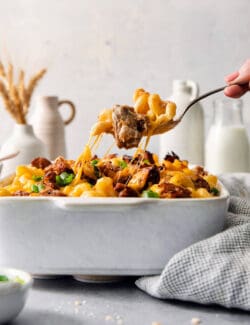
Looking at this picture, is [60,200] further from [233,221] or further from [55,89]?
[55,89]

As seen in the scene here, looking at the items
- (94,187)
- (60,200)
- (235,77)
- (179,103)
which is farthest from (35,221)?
(179,103)

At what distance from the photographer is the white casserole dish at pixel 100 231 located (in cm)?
193

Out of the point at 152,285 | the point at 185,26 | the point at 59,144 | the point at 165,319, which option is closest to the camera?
the point at 165,319

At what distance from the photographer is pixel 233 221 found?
2.28 meters

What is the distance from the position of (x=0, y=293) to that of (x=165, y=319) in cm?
42

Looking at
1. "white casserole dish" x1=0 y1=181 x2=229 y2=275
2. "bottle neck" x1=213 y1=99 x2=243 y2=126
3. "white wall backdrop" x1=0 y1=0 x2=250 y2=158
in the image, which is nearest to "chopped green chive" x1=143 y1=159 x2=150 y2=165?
"white casserole dish" x1=0 y1=181 x2=229 y2=275

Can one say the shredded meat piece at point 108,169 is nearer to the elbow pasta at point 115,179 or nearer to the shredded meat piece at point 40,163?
the elbow pasta at point 115,179

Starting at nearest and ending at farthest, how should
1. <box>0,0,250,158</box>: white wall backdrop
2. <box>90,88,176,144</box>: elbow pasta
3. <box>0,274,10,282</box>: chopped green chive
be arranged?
<box>0,274,10,282</box>: chopped green chive < <box>90,88,176,144</box>: elbow pasta < <box>0,0,250,158</box>: white wall backdrop

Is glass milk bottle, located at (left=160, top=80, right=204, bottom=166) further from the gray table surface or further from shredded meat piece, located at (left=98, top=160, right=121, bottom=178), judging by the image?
the gray table surface

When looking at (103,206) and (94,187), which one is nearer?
(103,206)

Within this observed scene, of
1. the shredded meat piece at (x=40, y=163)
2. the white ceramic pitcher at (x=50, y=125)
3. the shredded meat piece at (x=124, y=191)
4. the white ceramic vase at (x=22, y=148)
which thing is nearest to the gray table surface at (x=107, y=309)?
the shredded meat piece at (x=124, y=191)

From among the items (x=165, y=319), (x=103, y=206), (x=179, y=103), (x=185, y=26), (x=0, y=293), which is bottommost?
(x=165, y=319)

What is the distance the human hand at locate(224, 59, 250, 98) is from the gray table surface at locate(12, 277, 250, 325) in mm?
801

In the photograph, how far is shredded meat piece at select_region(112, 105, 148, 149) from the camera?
219 centimetres
